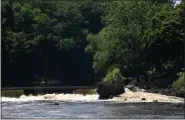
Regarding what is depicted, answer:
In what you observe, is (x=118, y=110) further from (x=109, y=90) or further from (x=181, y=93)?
(x=181, y=93)

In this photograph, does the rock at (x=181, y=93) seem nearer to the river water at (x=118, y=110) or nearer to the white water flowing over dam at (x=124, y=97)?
A: the white water flowing over dam at (x=124, y=97)

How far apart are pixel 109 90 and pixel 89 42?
4218 cm

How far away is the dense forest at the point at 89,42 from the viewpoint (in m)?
67.4

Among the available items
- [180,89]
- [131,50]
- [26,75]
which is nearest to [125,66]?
[131,50]

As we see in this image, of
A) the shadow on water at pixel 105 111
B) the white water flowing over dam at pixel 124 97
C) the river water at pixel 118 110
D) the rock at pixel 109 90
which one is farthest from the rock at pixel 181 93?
the shadow on water at pixel 105 111

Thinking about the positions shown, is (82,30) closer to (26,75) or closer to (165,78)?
(26,75)

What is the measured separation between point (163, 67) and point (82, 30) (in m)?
36.5

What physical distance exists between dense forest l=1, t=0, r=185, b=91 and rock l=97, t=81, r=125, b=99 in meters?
6.00

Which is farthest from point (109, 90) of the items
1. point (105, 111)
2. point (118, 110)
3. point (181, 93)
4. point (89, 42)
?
point (89, 42)

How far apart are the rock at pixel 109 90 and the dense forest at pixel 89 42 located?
5996 mm

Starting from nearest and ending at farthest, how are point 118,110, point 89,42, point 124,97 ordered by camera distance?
point 118,110, point 124,97, point 89,42

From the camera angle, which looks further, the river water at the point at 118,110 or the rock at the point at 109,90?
the rock at the point at 109,90

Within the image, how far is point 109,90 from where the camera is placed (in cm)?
5106

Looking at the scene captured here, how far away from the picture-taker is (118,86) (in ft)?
170
